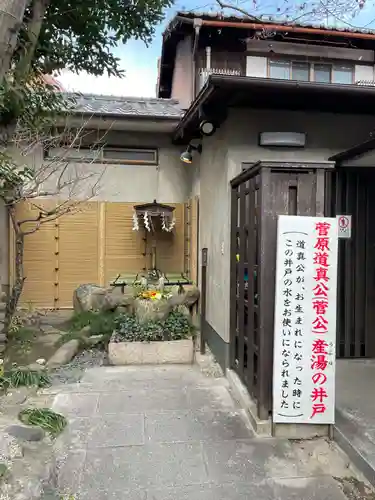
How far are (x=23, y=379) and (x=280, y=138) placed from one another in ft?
14.2

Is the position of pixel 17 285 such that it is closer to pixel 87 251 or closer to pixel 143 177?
pixel 87 251

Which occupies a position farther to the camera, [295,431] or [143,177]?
[143,177]

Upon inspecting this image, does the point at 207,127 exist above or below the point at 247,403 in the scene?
above

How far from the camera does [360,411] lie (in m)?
3.89

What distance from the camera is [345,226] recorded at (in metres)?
5.46

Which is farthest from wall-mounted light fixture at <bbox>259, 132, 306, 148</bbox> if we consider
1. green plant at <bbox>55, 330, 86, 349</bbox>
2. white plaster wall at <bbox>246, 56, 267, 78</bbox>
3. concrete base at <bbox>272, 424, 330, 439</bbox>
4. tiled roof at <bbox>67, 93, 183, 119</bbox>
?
white plaster wall at <bbox>246, 56, 267, 78</bbox>

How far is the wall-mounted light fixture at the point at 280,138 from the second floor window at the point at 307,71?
536 centimetres

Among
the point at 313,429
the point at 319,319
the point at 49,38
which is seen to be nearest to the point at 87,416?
the point at 313,429

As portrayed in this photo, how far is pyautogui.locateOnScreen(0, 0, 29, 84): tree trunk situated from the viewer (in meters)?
2.77

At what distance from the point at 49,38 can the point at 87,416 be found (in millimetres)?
4722

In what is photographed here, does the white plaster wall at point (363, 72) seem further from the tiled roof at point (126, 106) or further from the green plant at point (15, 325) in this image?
the green plant at point (15, 325)

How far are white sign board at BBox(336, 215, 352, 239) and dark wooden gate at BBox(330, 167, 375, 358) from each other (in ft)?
0.25

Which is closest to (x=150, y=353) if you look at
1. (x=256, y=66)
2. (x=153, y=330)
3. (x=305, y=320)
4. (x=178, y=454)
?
(x=153, y=330)

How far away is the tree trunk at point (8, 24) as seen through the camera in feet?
9.07
